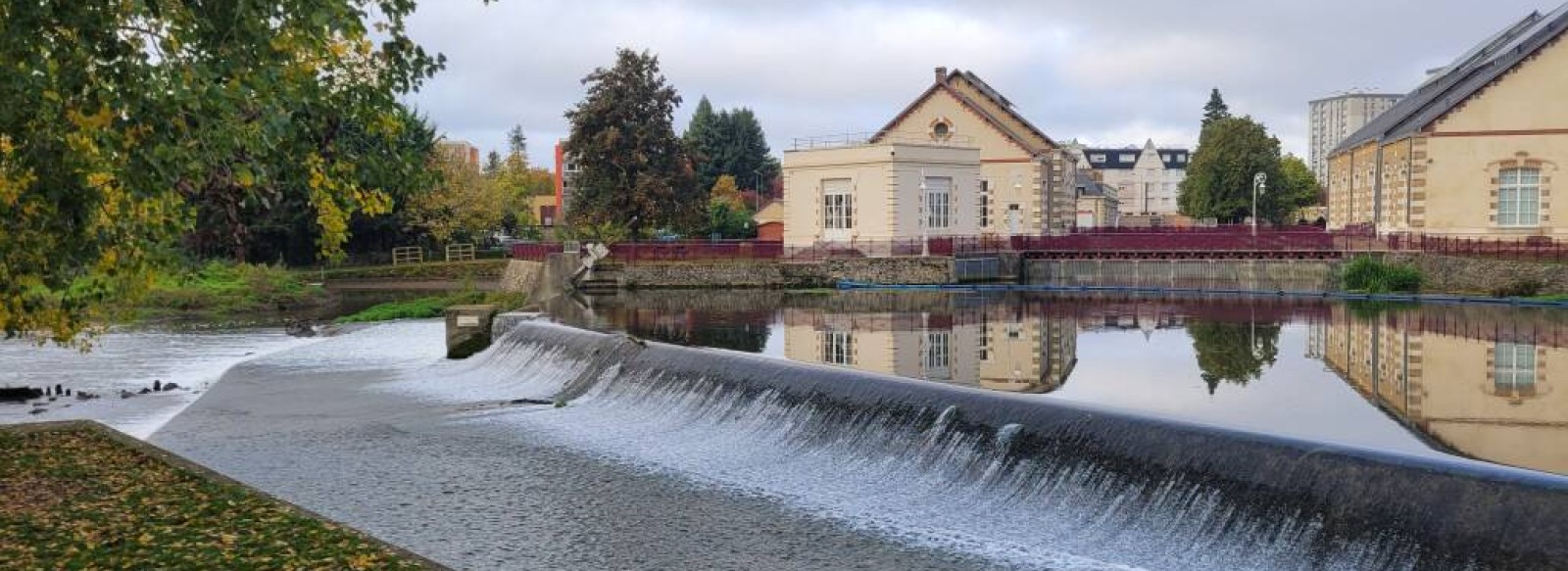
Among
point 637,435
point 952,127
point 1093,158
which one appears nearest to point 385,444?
point 637,435

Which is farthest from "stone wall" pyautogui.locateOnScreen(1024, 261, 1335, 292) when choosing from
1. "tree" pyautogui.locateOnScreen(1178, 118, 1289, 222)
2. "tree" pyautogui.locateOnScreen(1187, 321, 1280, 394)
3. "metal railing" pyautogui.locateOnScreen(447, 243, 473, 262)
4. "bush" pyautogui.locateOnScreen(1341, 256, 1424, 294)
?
"metal railing" pyautogui.locateOnScreen(447, 243, 473, 262)

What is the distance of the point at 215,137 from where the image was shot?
25.7 ft

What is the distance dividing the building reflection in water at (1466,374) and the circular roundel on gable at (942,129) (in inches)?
1066

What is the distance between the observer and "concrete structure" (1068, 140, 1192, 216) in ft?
562

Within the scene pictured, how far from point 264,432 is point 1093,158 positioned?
587ft

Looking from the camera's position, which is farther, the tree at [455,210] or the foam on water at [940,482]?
the tree at [455,210]

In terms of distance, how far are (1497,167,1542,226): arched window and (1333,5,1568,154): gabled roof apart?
9.91 ft

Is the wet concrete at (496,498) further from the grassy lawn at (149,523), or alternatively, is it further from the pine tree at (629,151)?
the pine tree at (629,151)

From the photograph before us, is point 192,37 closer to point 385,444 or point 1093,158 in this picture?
point 385,444

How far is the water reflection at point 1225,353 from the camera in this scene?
48.3ft

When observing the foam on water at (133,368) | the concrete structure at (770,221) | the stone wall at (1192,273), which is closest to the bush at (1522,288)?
the stone wall at (1192,273)

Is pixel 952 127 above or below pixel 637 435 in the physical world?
above

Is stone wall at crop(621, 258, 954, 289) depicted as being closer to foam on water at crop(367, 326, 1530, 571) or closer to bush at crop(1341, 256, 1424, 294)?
bush at crop(1341, 256, 1424, 294)

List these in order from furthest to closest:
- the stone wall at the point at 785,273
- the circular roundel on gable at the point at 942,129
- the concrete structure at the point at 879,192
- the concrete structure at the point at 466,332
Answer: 1. the circular roundel on gable at the point at 942,129
2. the concrete structure at the point at 879,192
3. the stone wall at the point at 785,273
4. the concrete structure at the point at 466,332
